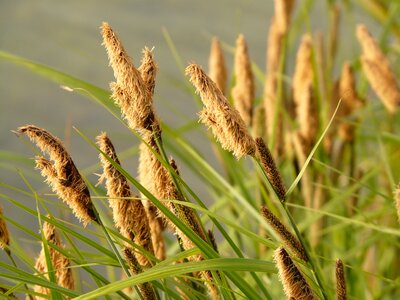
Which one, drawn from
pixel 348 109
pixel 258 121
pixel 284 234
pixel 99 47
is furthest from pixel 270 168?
pixel 99 47

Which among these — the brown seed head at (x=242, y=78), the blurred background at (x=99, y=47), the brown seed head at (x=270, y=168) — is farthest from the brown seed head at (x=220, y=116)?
the blurred background at (x=99, y=47)

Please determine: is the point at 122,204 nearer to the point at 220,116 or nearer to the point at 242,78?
the point at 220,116

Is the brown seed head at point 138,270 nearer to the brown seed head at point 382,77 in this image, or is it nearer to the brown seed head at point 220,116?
the brown seed head at point 220,116

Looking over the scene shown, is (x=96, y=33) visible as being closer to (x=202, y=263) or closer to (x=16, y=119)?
(x=16, y=119)

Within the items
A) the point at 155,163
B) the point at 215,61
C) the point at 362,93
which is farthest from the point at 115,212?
the point at 362,93

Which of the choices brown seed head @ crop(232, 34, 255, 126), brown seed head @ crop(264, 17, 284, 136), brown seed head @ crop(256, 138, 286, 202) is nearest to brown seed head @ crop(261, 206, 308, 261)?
brown seed head @ crop(256, 138, 286, 202)

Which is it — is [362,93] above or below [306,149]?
above
